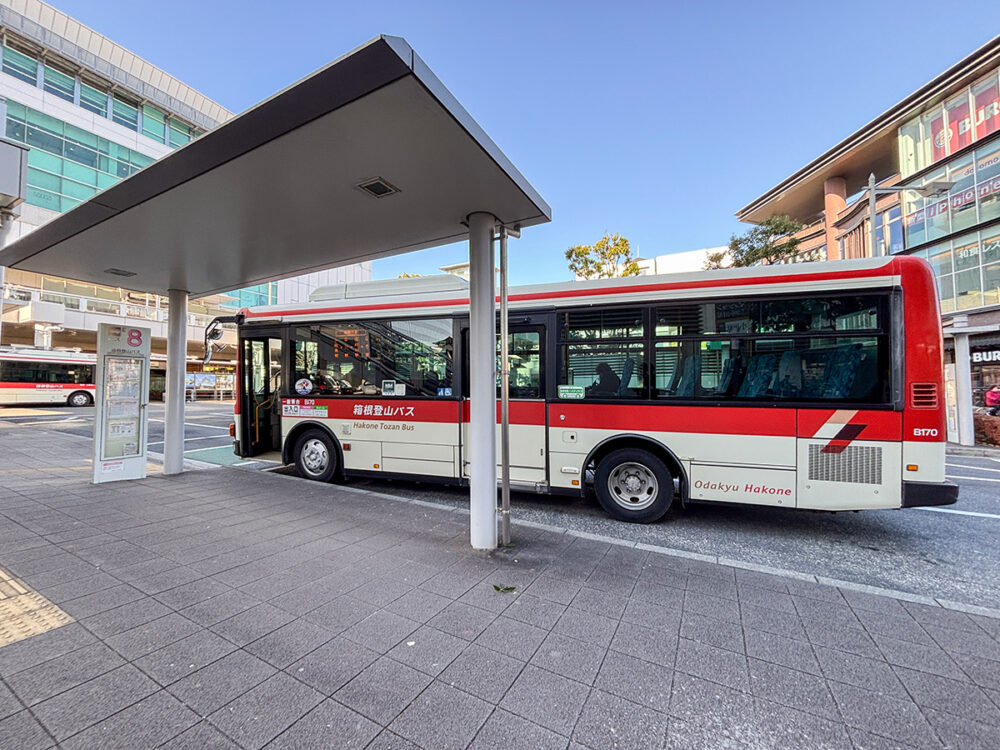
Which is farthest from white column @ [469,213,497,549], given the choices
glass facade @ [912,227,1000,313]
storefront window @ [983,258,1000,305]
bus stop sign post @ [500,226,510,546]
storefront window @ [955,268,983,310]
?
storefront window @ [955,268,983,310]

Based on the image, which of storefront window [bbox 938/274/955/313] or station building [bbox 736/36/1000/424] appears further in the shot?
storefront window [bbox 938/274/955/313]

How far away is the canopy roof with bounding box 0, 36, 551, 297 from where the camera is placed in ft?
8.53

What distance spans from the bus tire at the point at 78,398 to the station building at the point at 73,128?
421 cm

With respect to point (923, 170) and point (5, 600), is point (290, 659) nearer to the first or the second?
point (5, 600)

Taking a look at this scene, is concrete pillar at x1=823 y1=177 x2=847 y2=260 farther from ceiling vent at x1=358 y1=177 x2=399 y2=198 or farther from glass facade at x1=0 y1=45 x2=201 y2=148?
glass facade at x1=0 y1=45 x2=201 y2=148

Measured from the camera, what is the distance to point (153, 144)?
99.8 ft

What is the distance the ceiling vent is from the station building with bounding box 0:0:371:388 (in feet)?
62.3

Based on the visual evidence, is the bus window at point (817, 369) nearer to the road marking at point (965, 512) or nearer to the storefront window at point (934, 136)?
the road marking at point (965, 512)

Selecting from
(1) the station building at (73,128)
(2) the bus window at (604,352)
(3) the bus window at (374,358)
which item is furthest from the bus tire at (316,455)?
(1) the station building at (73,128)

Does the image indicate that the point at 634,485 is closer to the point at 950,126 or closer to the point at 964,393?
the point at 964,393

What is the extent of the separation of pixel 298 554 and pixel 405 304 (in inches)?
137

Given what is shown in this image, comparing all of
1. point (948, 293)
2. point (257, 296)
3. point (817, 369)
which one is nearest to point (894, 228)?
point (948, 293)

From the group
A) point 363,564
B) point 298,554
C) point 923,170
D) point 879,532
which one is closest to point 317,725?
point 363,564

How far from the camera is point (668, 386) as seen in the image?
4.91 m
